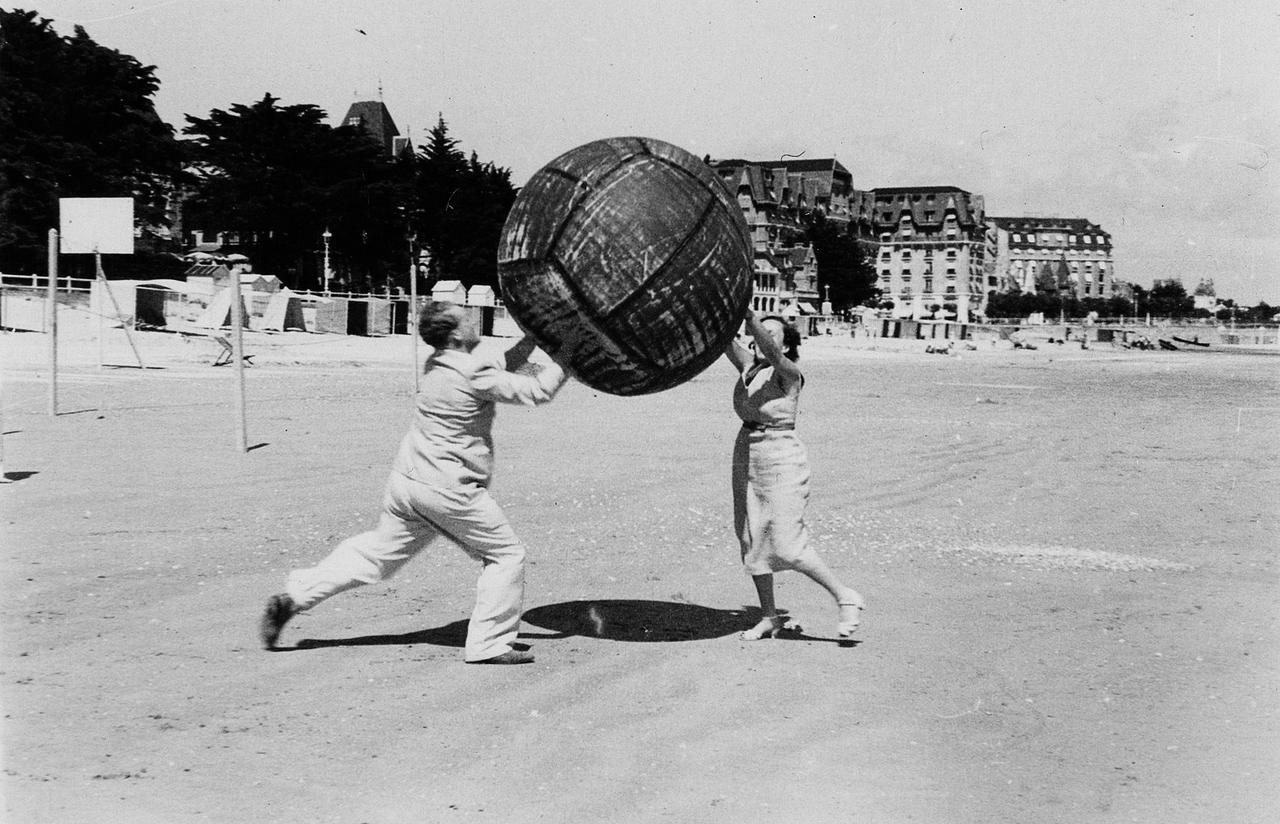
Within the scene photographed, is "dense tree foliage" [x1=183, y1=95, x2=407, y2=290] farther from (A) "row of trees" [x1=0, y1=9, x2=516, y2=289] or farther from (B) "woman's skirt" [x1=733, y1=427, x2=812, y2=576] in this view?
(B) "woman's skirt" [x1=733, y1=427, x2=812, y2=576]

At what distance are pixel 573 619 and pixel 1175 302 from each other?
187841 millimetres

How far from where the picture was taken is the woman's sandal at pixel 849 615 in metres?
6.43

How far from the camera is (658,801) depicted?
14.0 ft

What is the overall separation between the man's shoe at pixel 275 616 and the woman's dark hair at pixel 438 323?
1.42m

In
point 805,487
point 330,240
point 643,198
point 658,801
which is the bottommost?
point 658,801

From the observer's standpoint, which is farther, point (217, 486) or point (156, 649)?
point (217, 486)

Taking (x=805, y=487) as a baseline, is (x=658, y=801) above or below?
below

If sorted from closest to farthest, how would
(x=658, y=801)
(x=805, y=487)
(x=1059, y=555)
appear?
(x=658, y=801) < (x=805, y=487) < (x=1059, y=555)

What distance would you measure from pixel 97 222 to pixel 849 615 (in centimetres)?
1280

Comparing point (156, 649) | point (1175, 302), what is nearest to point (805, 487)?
point (156, 649)

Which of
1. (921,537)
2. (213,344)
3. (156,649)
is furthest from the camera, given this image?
(213,344)

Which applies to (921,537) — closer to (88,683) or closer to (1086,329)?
(88,683)

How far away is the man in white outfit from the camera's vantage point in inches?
227

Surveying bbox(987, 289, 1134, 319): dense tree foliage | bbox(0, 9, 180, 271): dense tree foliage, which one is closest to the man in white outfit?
bbox(0, 9, 180, 271): dense tree foliage
